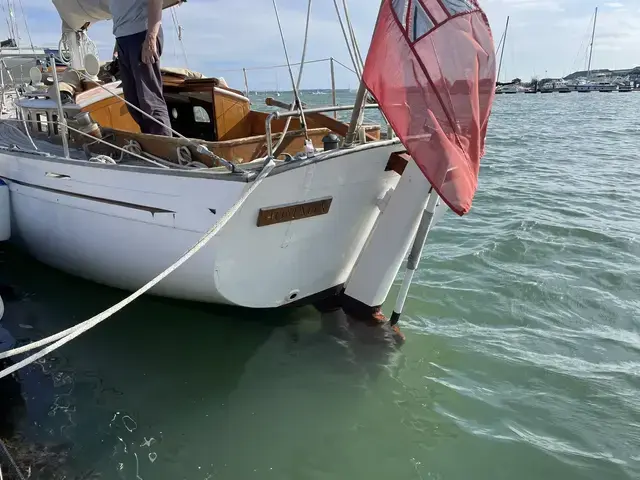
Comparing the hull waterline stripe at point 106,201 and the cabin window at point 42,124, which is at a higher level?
the cabin window at point 42,124

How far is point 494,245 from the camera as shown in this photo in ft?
23.8

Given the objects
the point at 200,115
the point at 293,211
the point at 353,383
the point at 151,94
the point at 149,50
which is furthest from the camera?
the point at 200,115

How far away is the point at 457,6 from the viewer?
3.61m

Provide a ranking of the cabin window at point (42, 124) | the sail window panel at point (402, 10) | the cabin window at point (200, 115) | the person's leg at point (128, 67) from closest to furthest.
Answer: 1. the sail window panel at point (402, 10)
2. the person's leg at point (128, 67)
3. the cabin window at point (200, 115)
4. the cabin window at point (42, 124)

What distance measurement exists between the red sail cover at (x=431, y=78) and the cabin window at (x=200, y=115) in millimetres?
2922

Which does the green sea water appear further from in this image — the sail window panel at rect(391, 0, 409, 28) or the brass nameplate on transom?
the sail window panel at rect(391, 0, 409, 28)

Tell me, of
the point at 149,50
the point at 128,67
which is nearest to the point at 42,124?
the point at 128,67

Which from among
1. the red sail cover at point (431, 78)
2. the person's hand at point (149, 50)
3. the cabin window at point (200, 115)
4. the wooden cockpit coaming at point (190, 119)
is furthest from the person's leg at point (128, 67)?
the red sail cover at point (431, 78)

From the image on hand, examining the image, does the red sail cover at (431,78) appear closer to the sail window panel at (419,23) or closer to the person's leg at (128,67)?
the sail window panel at (419,23)

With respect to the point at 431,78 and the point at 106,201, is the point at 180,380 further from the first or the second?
the point at 431,78

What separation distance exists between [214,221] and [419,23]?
1902 millimetres

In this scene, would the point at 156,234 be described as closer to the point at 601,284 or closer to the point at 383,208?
the point at 383,208

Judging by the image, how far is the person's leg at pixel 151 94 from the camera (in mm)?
4910

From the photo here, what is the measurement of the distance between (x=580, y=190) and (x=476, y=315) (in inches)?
245
